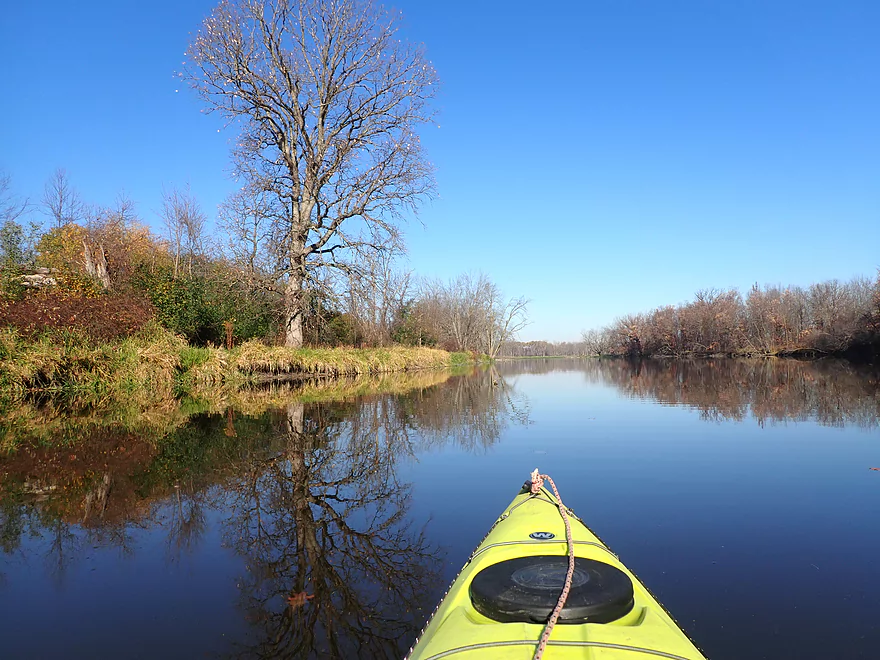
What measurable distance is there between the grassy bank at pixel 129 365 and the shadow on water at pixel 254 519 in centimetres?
353

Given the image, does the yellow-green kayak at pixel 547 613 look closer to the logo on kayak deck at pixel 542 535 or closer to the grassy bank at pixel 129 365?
the logo on kayak deck at pixel 542 535

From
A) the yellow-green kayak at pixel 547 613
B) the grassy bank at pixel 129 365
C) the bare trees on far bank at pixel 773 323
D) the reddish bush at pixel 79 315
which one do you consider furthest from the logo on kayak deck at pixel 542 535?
the bare trees on far bank at pixel 773 323

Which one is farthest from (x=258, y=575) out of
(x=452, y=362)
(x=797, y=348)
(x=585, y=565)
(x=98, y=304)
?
(x=797, y=348)

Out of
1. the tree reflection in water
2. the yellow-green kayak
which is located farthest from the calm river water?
the yellow-green kayak

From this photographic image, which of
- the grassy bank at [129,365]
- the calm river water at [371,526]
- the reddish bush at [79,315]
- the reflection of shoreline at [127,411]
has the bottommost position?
the calm river water at [371,526]

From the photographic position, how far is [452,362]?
1487 inches

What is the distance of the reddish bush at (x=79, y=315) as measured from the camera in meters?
11.1

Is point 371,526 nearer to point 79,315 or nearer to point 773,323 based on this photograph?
point 79,315

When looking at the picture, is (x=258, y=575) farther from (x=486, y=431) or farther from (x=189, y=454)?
(x=486, y=431)

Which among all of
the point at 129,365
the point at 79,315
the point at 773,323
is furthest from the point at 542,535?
the point at 773,323

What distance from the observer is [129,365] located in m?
12.0

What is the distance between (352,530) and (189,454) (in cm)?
343

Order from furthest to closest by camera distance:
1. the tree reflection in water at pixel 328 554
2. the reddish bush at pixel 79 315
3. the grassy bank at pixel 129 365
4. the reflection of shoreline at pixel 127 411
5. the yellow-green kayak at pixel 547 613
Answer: the reddish bush at pixel 79 315
the grassy bank at pixel 129 365
the reflection of shoreline at pixel 127 411
the tree reflection in water at pixel 328 554
the yellow-green kayak at pixel 547 613

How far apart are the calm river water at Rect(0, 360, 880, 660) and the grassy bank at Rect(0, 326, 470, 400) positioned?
3.46 m
